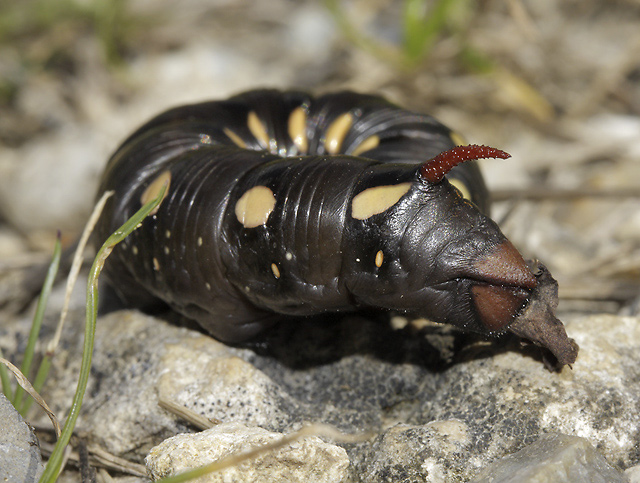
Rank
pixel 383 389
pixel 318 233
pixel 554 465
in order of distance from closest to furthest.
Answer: pixel 554 465
pixel 318 233
pixel 383 389

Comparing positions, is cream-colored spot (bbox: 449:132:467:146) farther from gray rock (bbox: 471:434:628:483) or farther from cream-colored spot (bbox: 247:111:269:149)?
gray rock (bbox: 471:434:628:483)

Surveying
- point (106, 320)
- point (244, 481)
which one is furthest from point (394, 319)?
point (106, 320)

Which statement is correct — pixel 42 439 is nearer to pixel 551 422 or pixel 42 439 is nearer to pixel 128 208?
pixel 128 208

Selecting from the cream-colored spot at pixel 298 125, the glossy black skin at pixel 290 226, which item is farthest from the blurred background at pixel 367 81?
the cream-colored spot at pixel 298 125

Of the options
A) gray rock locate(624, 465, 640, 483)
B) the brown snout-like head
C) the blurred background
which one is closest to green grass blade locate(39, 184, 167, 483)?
the brown snout-like head

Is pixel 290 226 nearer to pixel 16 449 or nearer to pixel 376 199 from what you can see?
pixel 376 199

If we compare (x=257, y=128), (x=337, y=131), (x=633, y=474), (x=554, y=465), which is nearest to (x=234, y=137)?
(x=257, y=128)
